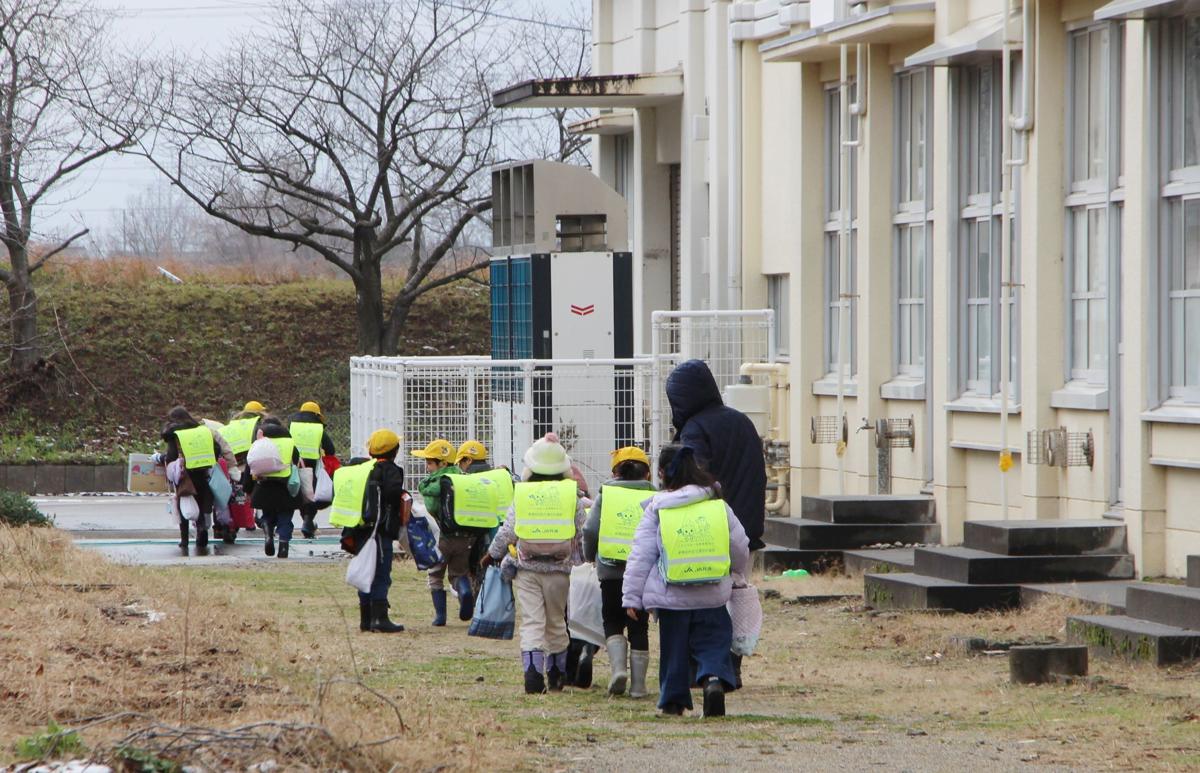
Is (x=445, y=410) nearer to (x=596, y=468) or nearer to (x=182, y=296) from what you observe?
(x=596, y=468)

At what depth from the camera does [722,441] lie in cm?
1068

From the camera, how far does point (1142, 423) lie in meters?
13.4

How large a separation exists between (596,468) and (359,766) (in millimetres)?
13323

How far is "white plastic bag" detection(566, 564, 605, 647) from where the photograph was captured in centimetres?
1084

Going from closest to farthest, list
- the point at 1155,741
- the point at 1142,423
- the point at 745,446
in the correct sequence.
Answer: the point at 1155,741 → the point at 745,446 → the point at 1142,423

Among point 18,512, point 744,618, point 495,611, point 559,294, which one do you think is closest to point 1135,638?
point 744,618

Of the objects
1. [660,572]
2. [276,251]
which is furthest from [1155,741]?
[276,251]

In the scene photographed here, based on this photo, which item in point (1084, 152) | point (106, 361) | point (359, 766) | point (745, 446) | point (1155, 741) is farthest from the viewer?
point (106, 361)

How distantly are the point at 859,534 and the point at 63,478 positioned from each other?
58.6 feet

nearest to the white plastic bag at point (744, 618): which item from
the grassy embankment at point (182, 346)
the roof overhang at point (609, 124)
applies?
the roof overhang at point (609, 124)

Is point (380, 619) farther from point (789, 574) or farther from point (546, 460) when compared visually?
point (789, 574)

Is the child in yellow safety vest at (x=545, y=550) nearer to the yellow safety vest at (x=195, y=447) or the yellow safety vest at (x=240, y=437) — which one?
the yellow safety vest at (x=195, y=447)

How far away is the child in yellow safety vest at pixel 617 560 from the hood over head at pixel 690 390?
47cm

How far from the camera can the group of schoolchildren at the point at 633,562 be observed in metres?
9.70
